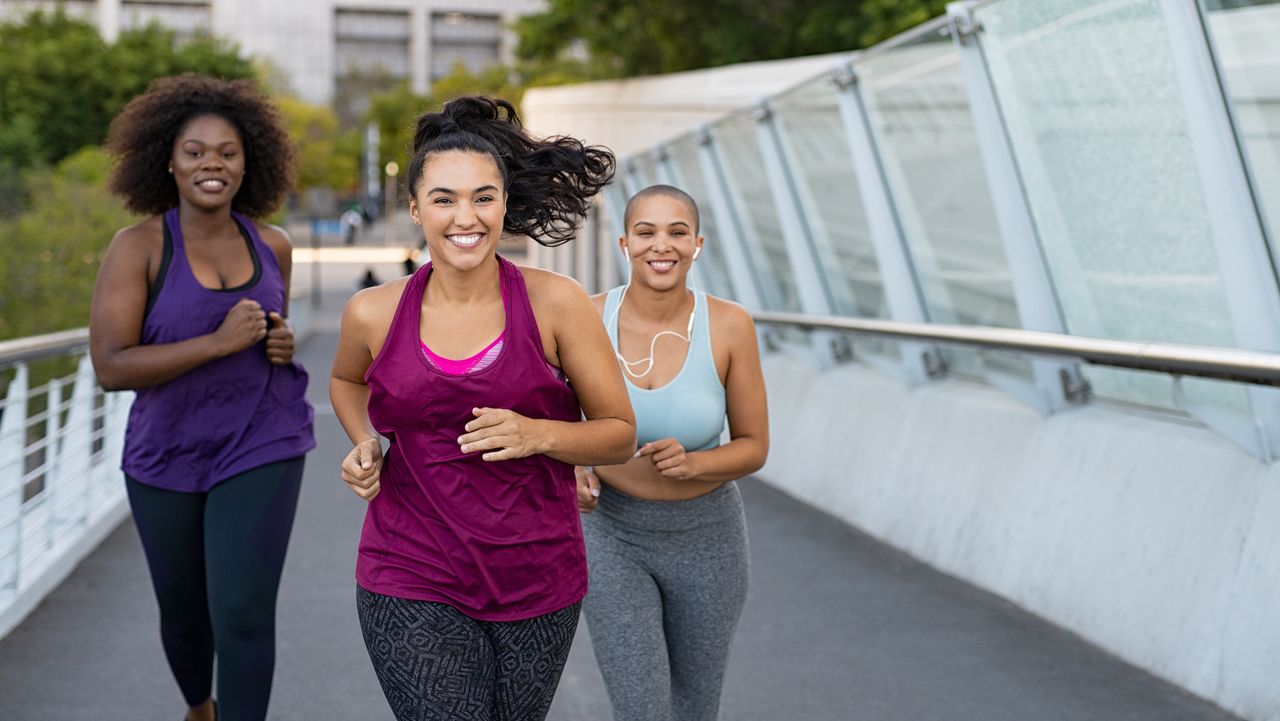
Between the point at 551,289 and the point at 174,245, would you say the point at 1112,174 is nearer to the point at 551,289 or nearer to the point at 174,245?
the point at 174,245

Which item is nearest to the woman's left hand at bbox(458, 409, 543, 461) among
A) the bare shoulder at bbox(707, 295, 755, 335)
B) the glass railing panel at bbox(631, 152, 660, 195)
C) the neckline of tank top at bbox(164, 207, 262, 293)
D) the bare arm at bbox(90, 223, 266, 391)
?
the bare shoulder at bbox(707, 295, 755, 335)

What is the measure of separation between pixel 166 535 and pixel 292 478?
1.33ft

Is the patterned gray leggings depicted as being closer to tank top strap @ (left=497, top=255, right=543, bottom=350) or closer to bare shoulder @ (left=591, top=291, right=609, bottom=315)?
tank top strap @ (left=497, top=255, right=543, bottom=350)

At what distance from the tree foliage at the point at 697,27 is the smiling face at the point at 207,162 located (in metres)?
29.5

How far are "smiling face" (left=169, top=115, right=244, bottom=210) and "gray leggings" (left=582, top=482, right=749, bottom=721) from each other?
5.40 ft

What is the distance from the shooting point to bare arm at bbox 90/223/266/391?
481cm

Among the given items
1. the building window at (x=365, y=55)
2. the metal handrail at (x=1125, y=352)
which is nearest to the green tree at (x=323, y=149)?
the building window at (x=365, y=55)

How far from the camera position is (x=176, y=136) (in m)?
5.34

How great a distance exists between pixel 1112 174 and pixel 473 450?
469 centimetres

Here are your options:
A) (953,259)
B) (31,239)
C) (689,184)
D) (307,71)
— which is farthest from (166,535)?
(307,71)

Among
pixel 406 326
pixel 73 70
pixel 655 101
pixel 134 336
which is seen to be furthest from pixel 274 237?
pixel 73 70

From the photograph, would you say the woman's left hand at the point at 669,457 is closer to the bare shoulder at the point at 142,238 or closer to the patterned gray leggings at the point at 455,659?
the patterned gray leggings at the point at 455,659

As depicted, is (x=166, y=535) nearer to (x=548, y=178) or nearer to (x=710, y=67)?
(x=548, y=178)

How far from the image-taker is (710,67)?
130 feet
